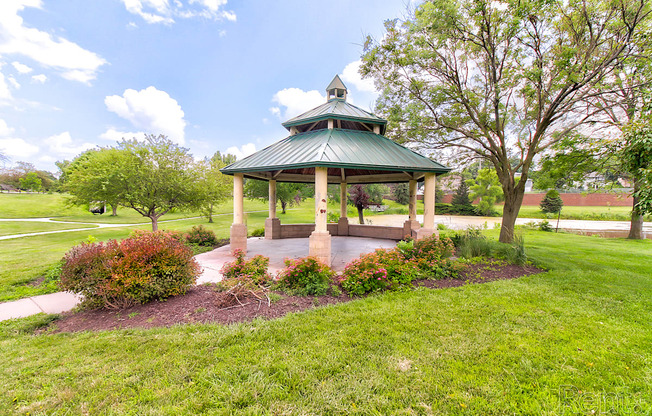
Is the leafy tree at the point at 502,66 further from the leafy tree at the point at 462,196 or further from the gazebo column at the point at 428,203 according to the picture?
the leafy tree at the point at 462,196

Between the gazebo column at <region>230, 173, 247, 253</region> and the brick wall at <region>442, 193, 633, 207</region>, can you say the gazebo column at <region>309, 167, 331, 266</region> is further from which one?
the brick wall at <region>442, 193, 633, 207</region>

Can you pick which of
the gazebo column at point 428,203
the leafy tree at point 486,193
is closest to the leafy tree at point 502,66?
the gazebo column at point 428,203

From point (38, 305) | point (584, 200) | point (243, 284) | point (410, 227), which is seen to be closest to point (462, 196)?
point (584, 200)

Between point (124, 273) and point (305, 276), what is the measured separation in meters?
3.61

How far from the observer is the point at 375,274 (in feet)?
19.7

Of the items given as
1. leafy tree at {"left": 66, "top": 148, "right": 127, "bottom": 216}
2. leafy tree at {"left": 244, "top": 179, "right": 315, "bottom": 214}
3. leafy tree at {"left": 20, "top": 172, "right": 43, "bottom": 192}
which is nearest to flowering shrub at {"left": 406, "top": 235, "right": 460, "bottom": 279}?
leafy tree at {"left": 66, "top": 148, "right": 127, "bottom": 216}

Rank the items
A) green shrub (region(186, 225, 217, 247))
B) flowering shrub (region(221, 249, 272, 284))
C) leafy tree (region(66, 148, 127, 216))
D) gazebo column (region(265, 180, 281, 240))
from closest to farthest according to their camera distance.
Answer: flowering shrub (region(221, 249, 272, 284)), green shrub (region(186, 225, 217, 247)), leafy tree (region(66, 148, 127, 216)), gazebo column (region(265, 180, 281, 240))

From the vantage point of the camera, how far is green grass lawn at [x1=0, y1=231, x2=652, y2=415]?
262 cm

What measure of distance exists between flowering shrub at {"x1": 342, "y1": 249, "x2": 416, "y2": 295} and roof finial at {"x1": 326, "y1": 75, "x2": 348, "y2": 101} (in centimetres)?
850

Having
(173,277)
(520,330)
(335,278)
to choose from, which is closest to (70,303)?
(173,277)

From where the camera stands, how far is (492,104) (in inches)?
426

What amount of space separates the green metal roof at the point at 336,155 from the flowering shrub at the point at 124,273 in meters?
3.80

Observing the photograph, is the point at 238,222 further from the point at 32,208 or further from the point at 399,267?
the point at 32,208

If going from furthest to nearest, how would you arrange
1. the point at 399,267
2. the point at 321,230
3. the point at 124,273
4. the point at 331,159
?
the point at 321,230 → the point at 331,159 → the point at 399,267 → the point at 124,273
